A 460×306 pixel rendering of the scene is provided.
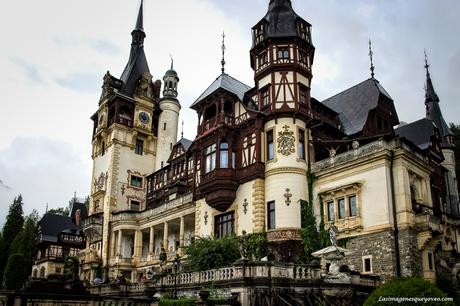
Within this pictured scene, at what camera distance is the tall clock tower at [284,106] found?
30.8 m

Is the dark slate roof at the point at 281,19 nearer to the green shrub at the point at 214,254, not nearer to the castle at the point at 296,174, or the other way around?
the castle at the point at 296,174

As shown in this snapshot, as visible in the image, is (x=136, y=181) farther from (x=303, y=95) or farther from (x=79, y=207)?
(x=79, y=207)

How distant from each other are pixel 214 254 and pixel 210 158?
1051 centimetres

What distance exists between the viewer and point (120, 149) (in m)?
52.9

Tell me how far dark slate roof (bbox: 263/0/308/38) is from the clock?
2408cm

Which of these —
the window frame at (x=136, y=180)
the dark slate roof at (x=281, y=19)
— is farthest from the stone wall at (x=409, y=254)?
the window frame at (x=136, y=180)

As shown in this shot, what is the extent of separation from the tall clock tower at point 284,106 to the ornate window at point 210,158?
420 centimetres

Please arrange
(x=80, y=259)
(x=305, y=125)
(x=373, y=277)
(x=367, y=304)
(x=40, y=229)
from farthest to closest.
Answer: (x=40, y=229), (x=80, y=259), (x=305, y=125), (x=373, y=277), (x=367, y=304)

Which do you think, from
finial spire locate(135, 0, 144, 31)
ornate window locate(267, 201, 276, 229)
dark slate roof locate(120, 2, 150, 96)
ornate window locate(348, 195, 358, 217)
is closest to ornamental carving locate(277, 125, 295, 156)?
ornate window locate(267, 201, 276, 229)

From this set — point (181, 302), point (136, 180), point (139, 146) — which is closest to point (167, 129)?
point (139, 146)

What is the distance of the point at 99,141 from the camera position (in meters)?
56.4

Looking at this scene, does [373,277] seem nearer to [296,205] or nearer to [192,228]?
[296,205]

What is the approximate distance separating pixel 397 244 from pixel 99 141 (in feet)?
131

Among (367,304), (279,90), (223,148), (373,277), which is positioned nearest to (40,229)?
(223,148)
